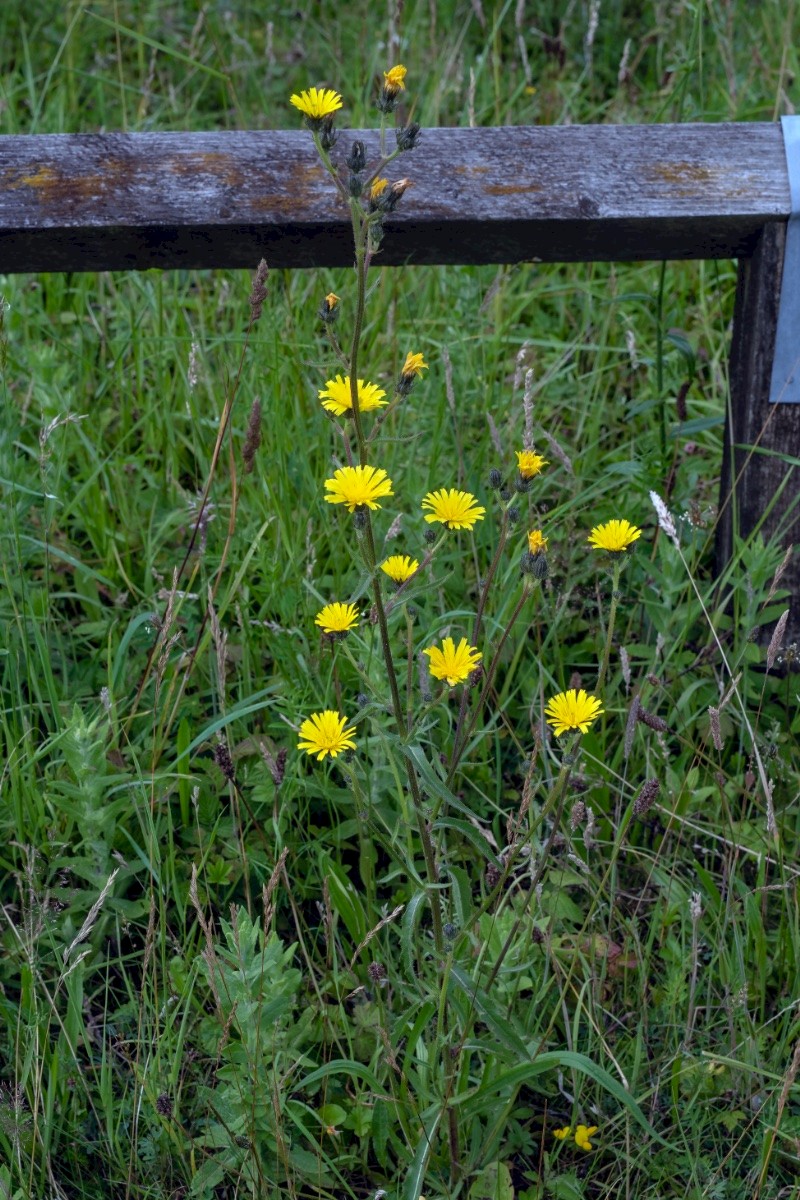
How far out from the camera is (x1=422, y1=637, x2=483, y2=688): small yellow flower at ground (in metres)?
1.32

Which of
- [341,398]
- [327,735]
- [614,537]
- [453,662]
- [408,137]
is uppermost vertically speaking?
[408,137]

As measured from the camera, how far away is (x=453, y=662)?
1328mm

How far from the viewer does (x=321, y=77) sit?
4031 millimetres

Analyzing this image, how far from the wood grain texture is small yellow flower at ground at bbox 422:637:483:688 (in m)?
Answer: 0.86

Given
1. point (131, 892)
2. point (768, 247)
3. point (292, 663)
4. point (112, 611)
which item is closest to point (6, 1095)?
point (131, 892)

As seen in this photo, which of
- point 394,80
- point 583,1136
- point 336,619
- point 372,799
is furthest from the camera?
point 372,799

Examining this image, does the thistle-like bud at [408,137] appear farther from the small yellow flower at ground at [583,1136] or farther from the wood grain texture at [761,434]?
the small yellow flower at ground at [583,1136]

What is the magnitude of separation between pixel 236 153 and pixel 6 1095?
1.49 metres

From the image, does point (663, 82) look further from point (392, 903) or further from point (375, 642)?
point (392, 903)

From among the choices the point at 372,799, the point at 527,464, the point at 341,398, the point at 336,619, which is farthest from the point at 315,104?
the point at 372,799

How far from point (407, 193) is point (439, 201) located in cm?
5

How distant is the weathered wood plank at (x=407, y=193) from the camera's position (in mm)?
1934

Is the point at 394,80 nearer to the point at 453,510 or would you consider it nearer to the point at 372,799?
the point at 453,510

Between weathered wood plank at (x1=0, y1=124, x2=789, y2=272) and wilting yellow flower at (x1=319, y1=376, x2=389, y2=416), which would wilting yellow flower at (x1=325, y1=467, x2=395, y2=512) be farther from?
weathered wood plank at (x1=0, y1=124, x2=789, y2=272)
